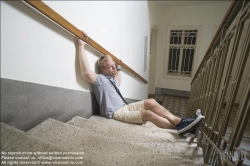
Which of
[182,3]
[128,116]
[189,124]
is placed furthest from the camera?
[182,3]

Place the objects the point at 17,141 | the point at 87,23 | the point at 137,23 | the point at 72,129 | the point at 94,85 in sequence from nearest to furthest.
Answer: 1. the point at 17,141
2. the point at 72,129
3. the point at 87,23
4. the point at 94,85
5. the point at 137,23

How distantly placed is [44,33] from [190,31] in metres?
4.98

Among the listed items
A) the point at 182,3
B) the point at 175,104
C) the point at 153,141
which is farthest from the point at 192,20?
the point at 153,141

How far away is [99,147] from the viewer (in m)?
0.86

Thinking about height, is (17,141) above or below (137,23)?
A: below

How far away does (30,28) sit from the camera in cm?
84

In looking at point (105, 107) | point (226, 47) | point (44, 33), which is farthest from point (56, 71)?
point (226, 47)

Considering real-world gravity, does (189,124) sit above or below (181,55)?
below

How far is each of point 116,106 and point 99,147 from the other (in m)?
0.81

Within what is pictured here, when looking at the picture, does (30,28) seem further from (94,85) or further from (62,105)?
(94,85)

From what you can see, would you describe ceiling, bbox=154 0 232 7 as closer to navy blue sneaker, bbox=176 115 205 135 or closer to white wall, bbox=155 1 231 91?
white wall, bbox=155 1 231 91

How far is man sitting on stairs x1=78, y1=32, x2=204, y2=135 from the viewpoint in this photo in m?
1.26

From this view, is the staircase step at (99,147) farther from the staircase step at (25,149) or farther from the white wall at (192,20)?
the white wall at (192,20)

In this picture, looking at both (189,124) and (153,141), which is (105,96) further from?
(189,124)
